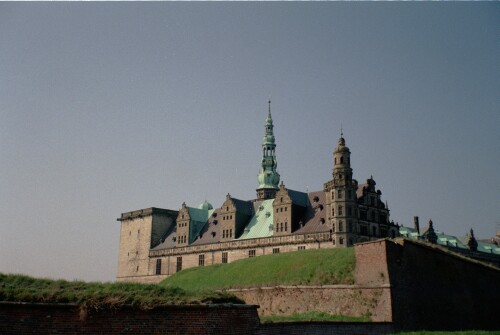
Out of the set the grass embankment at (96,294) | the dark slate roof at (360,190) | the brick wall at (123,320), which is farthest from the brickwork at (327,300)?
the dark slate roof at (360,190)

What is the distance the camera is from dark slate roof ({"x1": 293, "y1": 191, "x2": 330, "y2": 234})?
54094 millimetres

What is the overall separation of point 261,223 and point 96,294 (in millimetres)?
47304

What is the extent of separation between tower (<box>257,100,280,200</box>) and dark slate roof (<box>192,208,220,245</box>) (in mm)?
11892

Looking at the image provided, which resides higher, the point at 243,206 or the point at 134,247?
the point at 243,206

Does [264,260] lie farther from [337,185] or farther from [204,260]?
[204,260]

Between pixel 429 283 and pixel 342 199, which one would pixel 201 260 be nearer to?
pixel 342 199

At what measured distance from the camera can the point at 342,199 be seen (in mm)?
51906

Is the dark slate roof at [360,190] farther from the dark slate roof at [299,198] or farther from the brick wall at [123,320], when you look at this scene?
the brick wall at [123,320]

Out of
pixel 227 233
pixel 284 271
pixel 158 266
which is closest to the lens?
pixel 284 271

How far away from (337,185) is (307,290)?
945 inches

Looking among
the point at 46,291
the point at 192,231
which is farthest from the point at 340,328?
the point at 192,231

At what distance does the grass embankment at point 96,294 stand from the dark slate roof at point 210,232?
156ft

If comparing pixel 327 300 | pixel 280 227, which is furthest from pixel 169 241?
pixel 327 300

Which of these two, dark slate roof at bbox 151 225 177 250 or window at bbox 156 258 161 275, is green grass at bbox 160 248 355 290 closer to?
dark slate roof at bbox 151 225 177 250
